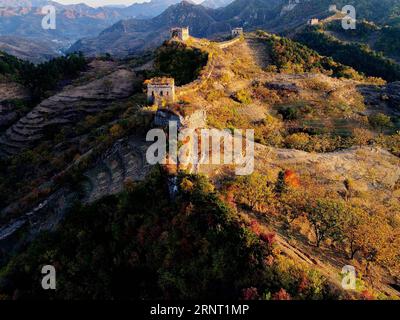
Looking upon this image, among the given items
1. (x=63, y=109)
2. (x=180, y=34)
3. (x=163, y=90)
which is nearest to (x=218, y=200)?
(x=163, y=90)

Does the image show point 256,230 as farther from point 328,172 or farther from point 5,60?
point 5,60

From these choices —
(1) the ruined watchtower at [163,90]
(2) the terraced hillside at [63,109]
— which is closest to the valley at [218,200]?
(1) the ruined watchtower at [163,90]

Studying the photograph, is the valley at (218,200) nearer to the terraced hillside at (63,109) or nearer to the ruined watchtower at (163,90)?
the ruined watchtower at (163,90)

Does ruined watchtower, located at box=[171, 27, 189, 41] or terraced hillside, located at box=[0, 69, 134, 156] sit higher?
ruined watchtower, located at box=[171, 27, 189, 41]

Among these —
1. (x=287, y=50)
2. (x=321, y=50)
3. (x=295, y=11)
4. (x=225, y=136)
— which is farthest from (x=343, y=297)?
(x=295, y=11)

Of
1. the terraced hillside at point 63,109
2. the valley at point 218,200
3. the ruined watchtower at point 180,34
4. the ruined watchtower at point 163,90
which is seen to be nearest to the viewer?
the valley at point 218,200

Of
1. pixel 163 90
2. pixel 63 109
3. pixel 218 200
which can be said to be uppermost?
pixel 218 200

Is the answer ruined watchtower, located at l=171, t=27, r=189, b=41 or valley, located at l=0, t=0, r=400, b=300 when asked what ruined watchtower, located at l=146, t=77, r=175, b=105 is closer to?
valley, located at l=0, t=0, r=400, b=300

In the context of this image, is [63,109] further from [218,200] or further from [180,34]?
[218,200]

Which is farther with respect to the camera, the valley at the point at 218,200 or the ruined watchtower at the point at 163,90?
the ruined watchtower at the point at 163,90

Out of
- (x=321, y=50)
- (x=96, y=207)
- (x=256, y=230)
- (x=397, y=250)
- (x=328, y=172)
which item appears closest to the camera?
(x=256, y=230)

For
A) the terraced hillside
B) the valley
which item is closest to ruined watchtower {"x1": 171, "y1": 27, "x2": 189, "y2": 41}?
the terraced hillside
